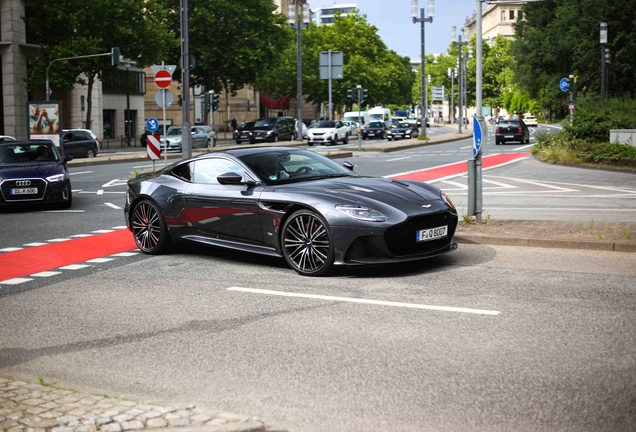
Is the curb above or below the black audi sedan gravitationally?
below

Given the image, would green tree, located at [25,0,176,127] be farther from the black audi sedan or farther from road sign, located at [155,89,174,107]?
the black audi sedan

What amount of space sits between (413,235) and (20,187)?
10277 mm

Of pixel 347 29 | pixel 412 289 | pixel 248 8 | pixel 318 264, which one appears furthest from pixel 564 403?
pixel 347 29

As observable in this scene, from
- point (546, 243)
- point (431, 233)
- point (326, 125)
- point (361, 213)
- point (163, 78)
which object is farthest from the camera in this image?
point (326, 125)

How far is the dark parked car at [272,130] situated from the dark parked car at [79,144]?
1726cm

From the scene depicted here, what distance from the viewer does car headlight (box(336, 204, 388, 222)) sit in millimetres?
8867

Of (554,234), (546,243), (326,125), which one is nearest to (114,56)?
(326,125)

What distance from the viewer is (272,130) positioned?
197ft

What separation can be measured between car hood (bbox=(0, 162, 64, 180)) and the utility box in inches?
696

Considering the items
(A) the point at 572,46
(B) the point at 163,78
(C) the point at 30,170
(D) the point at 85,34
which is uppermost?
(A) the point at 572,46

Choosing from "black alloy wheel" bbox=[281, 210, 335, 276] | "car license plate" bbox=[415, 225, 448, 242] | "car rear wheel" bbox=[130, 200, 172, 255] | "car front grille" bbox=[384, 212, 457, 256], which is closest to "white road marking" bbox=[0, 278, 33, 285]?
"car rear wheel" bbox=[130, 200, 172, 255]

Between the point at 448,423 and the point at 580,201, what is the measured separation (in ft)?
44.9

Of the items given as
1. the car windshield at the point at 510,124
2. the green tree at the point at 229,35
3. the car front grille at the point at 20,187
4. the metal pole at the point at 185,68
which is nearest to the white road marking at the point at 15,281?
the car front grille at the point at 20,187

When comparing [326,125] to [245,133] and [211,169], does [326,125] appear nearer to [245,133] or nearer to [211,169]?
[245,133]
